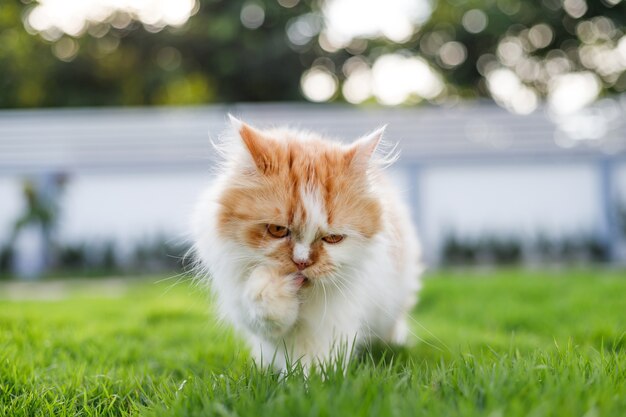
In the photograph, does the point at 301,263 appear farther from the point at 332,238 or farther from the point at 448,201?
the point at 448,201

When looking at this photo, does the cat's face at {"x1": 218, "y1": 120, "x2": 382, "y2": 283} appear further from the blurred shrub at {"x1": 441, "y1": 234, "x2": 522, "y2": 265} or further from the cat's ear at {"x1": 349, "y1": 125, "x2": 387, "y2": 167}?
the blurred shrub at {"x1": 441, "y1": 234, "x2": 522, "y2": 265}

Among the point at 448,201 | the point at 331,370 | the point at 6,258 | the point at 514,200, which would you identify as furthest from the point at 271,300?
the point at 6,258

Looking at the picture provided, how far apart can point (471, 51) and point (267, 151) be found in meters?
18.9

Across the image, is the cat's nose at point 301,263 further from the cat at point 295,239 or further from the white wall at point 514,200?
the white wall at point 514,200

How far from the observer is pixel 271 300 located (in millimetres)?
1954

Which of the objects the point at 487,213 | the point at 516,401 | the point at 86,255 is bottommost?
the point at 86,255

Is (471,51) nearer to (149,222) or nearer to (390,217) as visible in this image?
(149,222)

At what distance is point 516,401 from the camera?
152 centimetres

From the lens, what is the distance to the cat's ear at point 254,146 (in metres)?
2.21

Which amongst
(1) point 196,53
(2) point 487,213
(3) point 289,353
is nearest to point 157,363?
(3) point 289,353

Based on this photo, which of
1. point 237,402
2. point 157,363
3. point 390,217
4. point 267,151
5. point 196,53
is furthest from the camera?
point 196,53

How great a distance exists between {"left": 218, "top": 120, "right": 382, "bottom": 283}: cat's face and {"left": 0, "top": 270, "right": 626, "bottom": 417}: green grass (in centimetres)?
40

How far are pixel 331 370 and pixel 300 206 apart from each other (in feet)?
1.89

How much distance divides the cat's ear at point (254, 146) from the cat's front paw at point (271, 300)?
418mm
